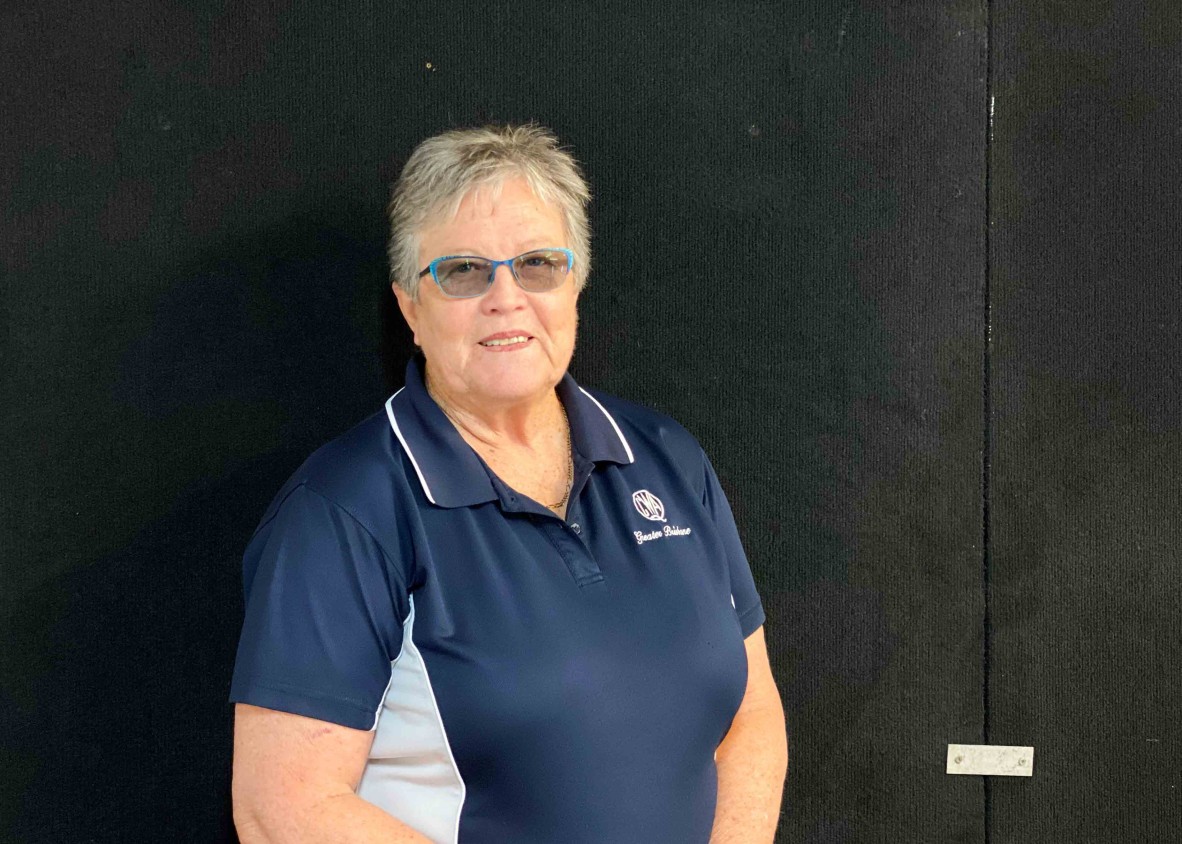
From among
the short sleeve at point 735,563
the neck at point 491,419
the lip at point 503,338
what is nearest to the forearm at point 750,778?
the short sleeve at point 735,563

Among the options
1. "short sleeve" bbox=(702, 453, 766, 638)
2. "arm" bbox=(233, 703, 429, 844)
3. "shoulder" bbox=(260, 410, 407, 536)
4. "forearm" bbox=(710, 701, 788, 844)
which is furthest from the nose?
"forearm" bbox=(710, 701, 788, 844)

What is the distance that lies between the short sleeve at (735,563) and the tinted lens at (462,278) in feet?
1.60

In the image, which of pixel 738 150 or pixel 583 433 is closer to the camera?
pixel 583 433

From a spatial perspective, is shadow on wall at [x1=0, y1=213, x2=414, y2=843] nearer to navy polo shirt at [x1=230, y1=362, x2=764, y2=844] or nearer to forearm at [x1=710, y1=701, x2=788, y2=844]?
navy polo shirt at [x1=230, y1=362, x2=764, y2=844]

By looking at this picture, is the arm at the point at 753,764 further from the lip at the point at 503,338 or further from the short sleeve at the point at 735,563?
the lip at the point at 503,338

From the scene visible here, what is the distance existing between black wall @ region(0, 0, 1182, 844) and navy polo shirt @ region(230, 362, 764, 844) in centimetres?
44

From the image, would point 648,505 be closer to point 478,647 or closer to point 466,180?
point 478,647

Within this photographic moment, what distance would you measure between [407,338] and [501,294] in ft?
1.39

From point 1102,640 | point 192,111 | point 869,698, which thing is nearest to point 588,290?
point 192,111

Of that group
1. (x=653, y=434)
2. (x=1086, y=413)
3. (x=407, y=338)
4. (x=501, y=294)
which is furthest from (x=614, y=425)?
(x=1086, y=413)

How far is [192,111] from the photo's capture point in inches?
68.1

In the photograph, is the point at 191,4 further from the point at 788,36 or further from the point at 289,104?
the point at 788,36

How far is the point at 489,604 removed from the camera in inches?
52.4

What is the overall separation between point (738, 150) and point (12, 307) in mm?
1205
